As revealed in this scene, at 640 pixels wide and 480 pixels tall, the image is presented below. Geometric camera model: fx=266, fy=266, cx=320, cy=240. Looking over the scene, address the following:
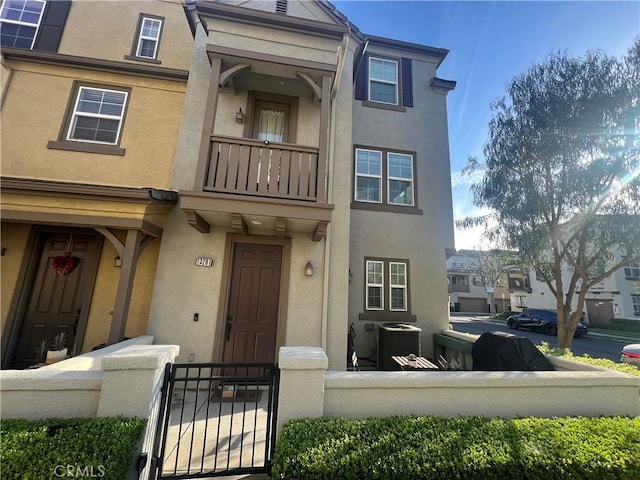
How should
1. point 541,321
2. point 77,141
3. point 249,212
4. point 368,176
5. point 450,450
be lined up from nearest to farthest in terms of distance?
point 450,450
point 249,212
point 77,141
point 368,176
point 541,321

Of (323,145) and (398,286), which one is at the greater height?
(323,145)

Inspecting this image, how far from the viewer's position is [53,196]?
4.48m

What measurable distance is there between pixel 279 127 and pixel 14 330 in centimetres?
657

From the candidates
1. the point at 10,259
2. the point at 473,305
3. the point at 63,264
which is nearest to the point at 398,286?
the point at 63,264

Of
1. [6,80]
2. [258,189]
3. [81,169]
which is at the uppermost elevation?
[6,80]

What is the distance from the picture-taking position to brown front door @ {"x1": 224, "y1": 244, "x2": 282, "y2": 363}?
5.17 m

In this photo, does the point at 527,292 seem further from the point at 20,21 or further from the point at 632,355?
the point at 20,21

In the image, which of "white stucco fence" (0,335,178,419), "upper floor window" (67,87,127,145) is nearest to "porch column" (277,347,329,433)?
"white stucco fence" (0,335,178,419)

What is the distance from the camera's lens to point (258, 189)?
16.1 ft

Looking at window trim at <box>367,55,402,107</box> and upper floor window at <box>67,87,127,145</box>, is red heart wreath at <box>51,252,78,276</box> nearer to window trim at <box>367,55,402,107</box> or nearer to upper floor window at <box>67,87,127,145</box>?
upper floor window at <box>67,87,127,145</box>

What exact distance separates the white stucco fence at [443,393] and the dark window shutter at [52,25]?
363 inches

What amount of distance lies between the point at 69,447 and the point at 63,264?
425cm

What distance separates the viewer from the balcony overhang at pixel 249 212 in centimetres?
459

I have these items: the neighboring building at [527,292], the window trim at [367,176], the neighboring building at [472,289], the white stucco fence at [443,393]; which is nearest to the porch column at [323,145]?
the window trim at [367,176]
